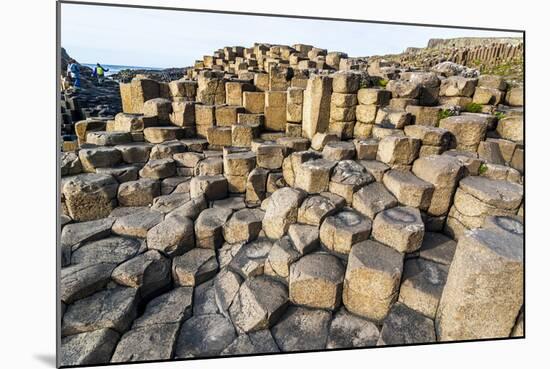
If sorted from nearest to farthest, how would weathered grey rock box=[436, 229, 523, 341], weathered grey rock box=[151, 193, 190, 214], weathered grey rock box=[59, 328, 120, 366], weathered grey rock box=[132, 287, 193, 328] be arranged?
weathered grey rock box=[436, 229, 523, 341] < weathered grey rock box=[59, 328, 120, 366] < weathered grey rock box=[132, 287, 193, 328] < weathered grey rock box=[151, 193, 190, 214]

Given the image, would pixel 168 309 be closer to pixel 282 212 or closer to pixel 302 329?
pixel 302 329

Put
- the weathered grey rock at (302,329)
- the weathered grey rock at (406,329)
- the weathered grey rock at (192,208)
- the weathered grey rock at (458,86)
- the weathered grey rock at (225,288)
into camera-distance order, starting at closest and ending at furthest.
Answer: the weathered grey rock at (406,329) → the weathered grey rock at (302,329) → the weathered grey rock at (225,288) → the weathered grey rock at (192,208) → the weathered grey rock at (458,86)

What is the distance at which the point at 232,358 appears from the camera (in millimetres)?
2186

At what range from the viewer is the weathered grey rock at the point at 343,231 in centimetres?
268

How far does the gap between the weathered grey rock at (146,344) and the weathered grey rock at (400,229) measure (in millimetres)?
2159

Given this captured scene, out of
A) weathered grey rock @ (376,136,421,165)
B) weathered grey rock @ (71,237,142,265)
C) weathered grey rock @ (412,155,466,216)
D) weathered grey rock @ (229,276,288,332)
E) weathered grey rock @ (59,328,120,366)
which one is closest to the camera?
weathered grey rock @ (59,328,120,366)

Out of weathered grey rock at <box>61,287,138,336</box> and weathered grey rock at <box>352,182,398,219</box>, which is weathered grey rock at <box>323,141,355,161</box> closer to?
weathered grey rock at <box>352,182,398,219</box>

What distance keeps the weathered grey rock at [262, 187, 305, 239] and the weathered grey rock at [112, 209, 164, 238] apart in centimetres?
146

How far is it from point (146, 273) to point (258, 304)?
1.29m

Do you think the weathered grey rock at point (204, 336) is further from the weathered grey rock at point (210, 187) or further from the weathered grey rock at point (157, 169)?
the weathered grey rock at point (157, 169)

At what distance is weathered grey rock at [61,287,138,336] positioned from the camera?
2.40m

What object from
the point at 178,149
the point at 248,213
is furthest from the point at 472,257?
the point at 178,149

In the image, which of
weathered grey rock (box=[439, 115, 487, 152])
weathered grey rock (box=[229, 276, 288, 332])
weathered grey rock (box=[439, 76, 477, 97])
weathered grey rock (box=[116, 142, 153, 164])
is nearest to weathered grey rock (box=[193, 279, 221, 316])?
weathered grey rock (box=[229, 276, 288, 332])

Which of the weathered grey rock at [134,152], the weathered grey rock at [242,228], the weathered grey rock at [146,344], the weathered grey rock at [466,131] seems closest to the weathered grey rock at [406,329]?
the weathered grey rock at [242,228]
